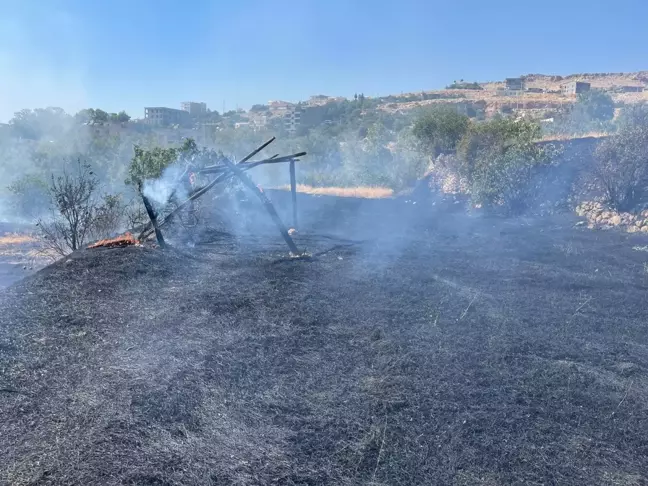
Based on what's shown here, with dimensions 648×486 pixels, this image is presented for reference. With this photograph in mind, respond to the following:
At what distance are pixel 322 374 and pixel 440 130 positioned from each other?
2297 cm

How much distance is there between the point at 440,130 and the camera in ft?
85.6

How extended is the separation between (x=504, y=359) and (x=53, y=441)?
452 centimetres

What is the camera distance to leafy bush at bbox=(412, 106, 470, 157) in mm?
25578

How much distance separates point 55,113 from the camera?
6444 centimetres

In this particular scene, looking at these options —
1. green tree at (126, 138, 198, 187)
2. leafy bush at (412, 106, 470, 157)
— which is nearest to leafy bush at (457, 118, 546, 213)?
leafy bush at (412, 106, 470, 157)

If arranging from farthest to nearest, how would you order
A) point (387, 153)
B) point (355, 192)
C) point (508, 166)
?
point (387, 153) → point (355, 192) → point (508, 166)

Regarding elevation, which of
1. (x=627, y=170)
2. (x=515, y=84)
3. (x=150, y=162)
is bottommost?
(x=627, y=170)

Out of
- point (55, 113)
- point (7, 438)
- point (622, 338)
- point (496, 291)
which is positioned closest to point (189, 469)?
point (7, 438)

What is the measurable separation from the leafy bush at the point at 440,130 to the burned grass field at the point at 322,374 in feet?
55.4

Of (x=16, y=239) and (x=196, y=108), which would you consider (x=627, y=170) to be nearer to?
(x=16, y=239)

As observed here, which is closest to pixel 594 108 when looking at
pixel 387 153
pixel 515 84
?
pixel 387 153

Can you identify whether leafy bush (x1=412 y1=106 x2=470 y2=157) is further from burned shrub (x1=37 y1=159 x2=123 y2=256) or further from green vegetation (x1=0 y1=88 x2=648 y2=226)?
burned shrub (x1=37 y1=159 x2=123 y2=256)

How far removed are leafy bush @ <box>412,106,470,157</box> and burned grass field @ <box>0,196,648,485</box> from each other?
16.9 meters

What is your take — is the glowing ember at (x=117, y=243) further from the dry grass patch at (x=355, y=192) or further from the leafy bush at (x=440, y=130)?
the leafy bush at (x=440, y=130)
